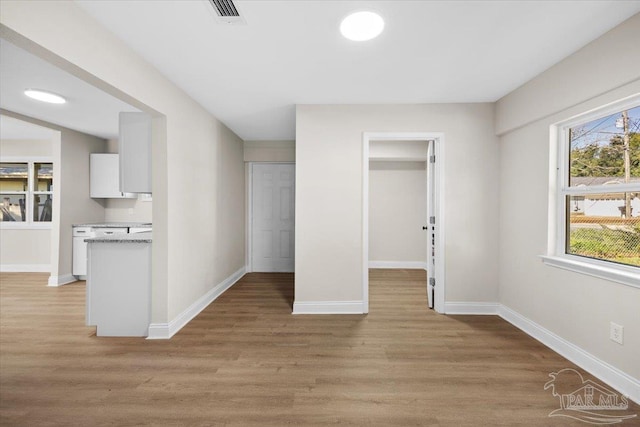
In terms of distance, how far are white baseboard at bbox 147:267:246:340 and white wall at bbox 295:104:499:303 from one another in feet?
3.84

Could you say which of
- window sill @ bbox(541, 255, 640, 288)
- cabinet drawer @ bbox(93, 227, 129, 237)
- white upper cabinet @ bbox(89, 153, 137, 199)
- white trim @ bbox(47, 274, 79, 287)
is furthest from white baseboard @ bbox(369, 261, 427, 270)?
white trim @ bbox(47, 274, 79, 287)

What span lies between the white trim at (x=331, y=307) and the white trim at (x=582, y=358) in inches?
63.0

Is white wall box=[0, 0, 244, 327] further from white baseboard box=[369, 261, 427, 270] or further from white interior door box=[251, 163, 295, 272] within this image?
white baseboard box=[369, 261, 427, 270]

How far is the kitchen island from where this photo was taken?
271 cm

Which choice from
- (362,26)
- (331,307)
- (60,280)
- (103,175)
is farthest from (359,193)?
(60,280)

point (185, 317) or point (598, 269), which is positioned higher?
point (598, 269)

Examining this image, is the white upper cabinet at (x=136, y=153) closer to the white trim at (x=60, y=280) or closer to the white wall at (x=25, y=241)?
the white trim at (x=60, y=280)

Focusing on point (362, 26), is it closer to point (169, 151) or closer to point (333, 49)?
point (333, 49)

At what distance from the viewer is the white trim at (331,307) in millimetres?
3342

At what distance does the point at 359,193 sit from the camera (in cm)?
334

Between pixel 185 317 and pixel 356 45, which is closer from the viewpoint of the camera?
pixel 356 45

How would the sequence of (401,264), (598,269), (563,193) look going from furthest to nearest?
1. (401,264)
2. (563,193)
3. (598,269)

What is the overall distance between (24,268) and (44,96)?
12.5ft

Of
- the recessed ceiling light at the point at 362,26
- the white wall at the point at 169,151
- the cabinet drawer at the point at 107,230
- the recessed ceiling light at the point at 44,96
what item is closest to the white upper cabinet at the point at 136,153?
the white wall at the point at 169,151
